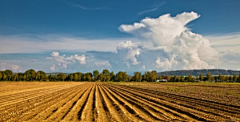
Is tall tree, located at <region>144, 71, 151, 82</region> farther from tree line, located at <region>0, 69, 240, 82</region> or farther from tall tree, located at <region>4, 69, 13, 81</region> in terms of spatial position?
tall tree, located at <region>4, 69, 13, 81</region>

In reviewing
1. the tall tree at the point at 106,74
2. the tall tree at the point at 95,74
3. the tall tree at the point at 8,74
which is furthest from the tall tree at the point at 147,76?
the tall tree at the point at 8,74

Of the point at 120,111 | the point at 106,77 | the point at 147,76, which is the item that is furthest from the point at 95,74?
the point at 120,111

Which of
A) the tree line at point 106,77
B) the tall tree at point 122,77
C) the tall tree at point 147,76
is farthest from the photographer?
the tall tree at point 122,77

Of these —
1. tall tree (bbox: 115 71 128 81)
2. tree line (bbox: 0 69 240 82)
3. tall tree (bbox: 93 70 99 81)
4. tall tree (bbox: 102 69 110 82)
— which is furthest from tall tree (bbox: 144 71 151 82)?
tall tree (bbox: 93 70 99 81)

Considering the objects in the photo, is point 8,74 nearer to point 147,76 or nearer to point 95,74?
point 95,74

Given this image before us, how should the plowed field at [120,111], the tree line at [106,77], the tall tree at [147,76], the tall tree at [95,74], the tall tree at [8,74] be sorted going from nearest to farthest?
1. the plowed field at [120,111]
2. the tree line at [106,77]
3. the tall tree at [8,74]
4. the tall tree at [147,76]
5. the tall tree at [95,74]

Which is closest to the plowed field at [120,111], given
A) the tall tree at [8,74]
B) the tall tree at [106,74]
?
the tall tree at [106,74]

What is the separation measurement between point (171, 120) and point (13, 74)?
17568cm

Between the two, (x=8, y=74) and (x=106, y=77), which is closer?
(x=8, y=74)

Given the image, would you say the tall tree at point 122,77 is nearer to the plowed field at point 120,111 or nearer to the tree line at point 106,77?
the tree line at point 106,77

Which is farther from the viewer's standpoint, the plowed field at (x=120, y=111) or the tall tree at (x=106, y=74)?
the tall tree at (x=106, y=74)

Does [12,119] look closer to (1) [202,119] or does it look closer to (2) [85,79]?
(1) [202,119]

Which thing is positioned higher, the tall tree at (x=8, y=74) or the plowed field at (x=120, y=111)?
the tall tree at (x=8, y=74)

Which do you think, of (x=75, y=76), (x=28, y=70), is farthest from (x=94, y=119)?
(x=28, y=70)
